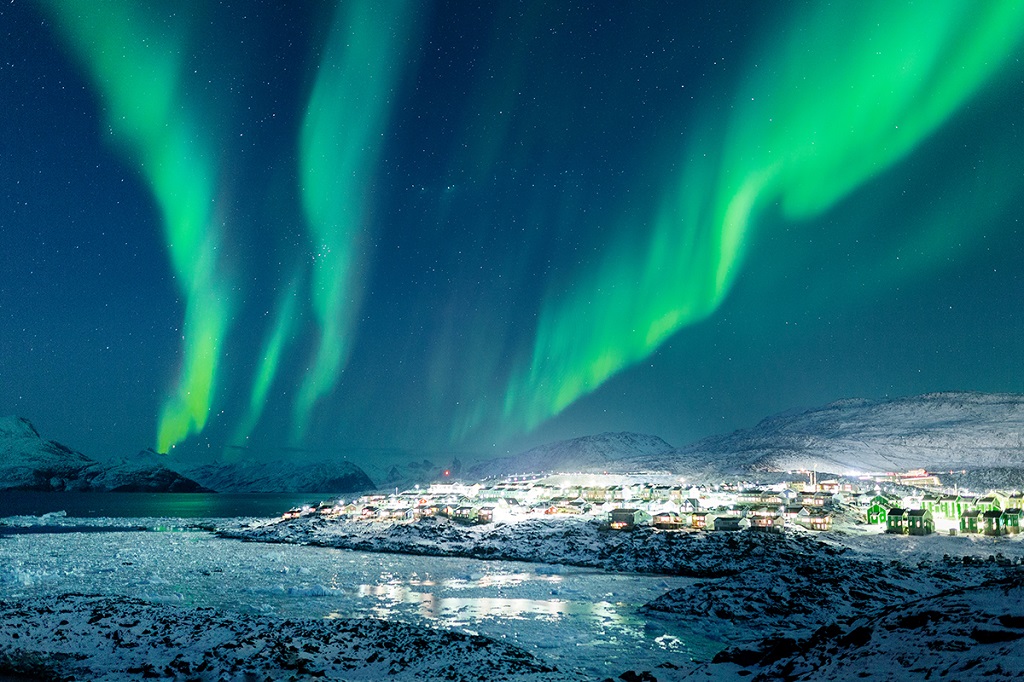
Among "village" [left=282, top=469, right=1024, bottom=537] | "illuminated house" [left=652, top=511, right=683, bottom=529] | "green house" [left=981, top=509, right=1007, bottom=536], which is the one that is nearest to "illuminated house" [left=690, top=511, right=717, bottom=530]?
"village" [left=282, top=469, right=1024, bottom=537]

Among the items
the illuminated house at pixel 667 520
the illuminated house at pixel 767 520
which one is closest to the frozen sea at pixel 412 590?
the illuminated house at pixel 667 520

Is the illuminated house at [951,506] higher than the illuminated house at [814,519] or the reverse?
higher

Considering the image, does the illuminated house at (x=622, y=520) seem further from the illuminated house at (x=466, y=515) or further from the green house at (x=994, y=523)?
the green house at (x=994, y=523)

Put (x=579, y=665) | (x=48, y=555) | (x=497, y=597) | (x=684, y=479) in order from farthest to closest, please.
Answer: (x=684, y=479) < (x=48, y=555) < (x=497, y=597) < (x=579, y=665)

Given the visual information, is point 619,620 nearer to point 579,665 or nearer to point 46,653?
point 579,665

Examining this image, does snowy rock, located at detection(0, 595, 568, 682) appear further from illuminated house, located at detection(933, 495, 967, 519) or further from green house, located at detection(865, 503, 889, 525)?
illuminated house, located at detection(933, 495, 967, 519)

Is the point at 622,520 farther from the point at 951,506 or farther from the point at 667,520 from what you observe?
the point at 951,506

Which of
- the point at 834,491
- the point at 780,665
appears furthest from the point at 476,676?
the point at 834,491
